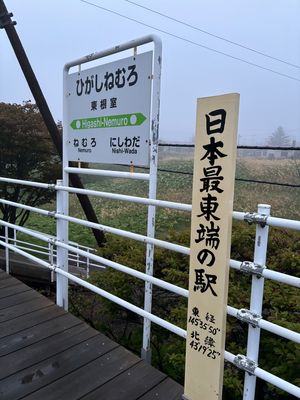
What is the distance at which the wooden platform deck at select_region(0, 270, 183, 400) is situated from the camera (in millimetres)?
1736

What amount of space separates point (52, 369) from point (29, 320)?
2.03 ft

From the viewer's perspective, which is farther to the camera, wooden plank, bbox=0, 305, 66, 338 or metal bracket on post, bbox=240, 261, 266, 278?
wooden plank, bbox=0, 305, 66, 338

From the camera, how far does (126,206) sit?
1903 centimetres

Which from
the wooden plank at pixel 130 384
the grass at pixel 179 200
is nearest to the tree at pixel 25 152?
the grass at pixel 179 200

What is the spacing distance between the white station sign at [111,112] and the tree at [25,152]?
6.18 meters

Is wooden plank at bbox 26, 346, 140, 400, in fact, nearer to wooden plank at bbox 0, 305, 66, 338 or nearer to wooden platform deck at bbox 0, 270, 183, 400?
wooden platform deck at bbox 0, 270, 183, 400

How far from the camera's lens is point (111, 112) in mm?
2223

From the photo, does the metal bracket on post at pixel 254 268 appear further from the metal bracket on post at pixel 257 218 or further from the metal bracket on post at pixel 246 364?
the metal bracket on post at pixel 246 364

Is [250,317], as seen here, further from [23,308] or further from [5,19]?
[5,19]

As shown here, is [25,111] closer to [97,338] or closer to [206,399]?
[97,338]

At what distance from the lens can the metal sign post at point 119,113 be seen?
1.96m

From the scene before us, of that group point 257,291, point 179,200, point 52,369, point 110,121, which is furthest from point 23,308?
point 179,200

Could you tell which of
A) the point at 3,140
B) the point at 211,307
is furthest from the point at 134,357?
the point at 3,140

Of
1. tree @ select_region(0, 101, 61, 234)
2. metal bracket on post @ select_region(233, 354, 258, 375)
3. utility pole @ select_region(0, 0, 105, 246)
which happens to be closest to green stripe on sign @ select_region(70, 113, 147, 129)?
metal bracket on post @ select_region(233, 354, 258, 375)
